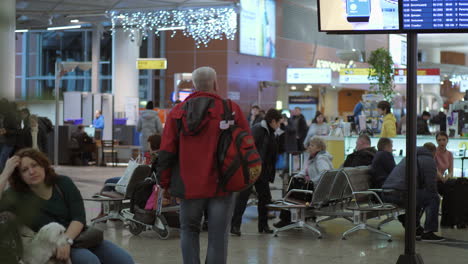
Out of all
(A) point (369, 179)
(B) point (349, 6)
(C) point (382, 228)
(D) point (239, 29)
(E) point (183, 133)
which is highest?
(D) point (239, 29)

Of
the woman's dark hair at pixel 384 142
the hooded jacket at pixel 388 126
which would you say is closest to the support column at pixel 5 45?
the woman's dark hair at pixel 384 142

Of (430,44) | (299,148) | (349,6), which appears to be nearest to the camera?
(349,6)

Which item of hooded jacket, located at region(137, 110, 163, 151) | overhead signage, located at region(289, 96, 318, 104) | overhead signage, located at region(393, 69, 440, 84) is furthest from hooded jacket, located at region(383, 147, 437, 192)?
overhead signage, located at region(289, 96, 318, 104)

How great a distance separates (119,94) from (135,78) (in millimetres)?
832

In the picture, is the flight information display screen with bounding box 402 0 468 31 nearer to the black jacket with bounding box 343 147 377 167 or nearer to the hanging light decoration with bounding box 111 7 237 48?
the black jacket with bounding box 343 147 377 167

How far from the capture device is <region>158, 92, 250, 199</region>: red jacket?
4387 millimetres

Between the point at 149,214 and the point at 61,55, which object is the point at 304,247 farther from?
the point at 61,55

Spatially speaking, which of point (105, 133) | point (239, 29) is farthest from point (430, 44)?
point (105, 133)

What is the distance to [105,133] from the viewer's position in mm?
23672

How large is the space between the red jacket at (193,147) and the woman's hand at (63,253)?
875 millimetres

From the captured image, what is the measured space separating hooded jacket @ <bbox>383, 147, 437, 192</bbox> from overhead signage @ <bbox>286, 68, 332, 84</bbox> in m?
22.8

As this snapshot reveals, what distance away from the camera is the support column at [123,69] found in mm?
27938

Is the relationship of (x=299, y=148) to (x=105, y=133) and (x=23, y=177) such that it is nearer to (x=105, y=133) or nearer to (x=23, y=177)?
(x=105, y=133)

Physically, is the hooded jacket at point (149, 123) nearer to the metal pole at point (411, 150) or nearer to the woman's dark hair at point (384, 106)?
the woman's dark hair at point (384, 106)
